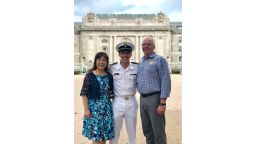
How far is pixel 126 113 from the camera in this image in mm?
3000

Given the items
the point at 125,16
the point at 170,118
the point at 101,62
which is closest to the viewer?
the point at 101,62

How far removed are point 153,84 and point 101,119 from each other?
55cm

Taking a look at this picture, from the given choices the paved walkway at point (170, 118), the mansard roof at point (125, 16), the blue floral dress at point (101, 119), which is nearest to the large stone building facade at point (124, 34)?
the mansard roof at point (125, 16)

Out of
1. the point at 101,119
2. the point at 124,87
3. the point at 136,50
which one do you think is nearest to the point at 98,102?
the point at 101,119

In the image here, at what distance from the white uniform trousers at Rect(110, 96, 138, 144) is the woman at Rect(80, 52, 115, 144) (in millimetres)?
48

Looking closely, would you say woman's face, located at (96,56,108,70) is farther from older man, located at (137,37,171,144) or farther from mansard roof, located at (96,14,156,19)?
mansard roof, located at (96,14,156,19)

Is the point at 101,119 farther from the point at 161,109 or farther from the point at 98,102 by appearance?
the point at 161,109

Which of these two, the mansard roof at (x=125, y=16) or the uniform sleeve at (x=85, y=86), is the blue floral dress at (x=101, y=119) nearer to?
the uniform sleeve at (x=85, y=86)

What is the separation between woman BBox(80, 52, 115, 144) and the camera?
9.48 ft
